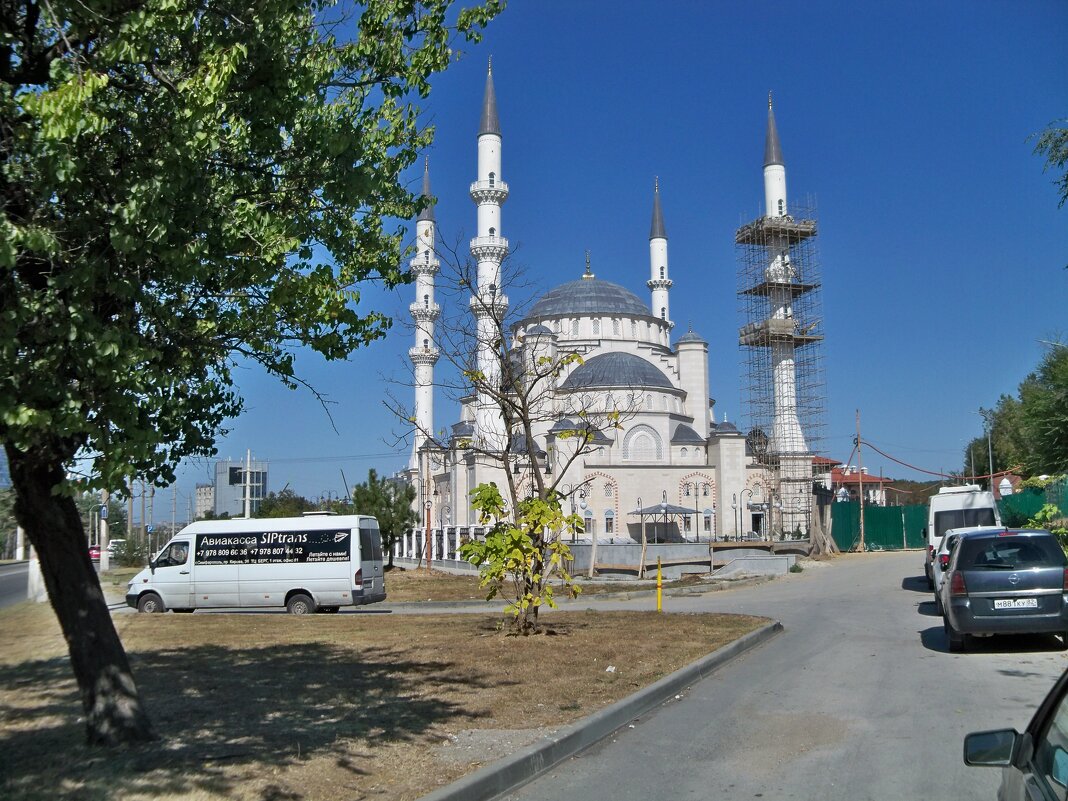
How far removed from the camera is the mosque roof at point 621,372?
66125mm

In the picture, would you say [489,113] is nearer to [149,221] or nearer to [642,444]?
[642,444]

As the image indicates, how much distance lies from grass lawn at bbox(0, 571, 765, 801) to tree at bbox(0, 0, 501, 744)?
85 centimetres

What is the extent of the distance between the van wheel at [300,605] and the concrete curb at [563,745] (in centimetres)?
1293

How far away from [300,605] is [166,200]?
1771cm

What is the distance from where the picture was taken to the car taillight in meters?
12.1

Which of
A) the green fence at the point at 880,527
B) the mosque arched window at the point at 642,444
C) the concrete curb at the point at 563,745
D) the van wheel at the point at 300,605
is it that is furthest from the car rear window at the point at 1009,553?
the mosque arched window at the point at 642,444

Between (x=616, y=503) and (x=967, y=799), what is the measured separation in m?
55.7

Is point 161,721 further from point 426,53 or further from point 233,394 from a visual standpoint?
point 426,53

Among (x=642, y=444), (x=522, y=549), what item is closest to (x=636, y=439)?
(x=642, y=444)

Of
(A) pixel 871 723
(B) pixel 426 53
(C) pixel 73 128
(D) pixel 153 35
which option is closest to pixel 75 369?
(C) pixel 73 128

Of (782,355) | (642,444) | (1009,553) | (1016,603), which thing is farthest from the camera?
(642,444)

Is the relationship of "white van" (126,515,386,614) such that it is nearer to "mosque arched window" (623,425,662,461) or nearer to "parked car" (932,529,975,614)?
"parked car" (932,529,975,614)

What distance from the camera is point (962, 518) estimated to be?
77.7ft

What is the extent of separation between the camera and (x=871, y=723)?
27.3 ft
